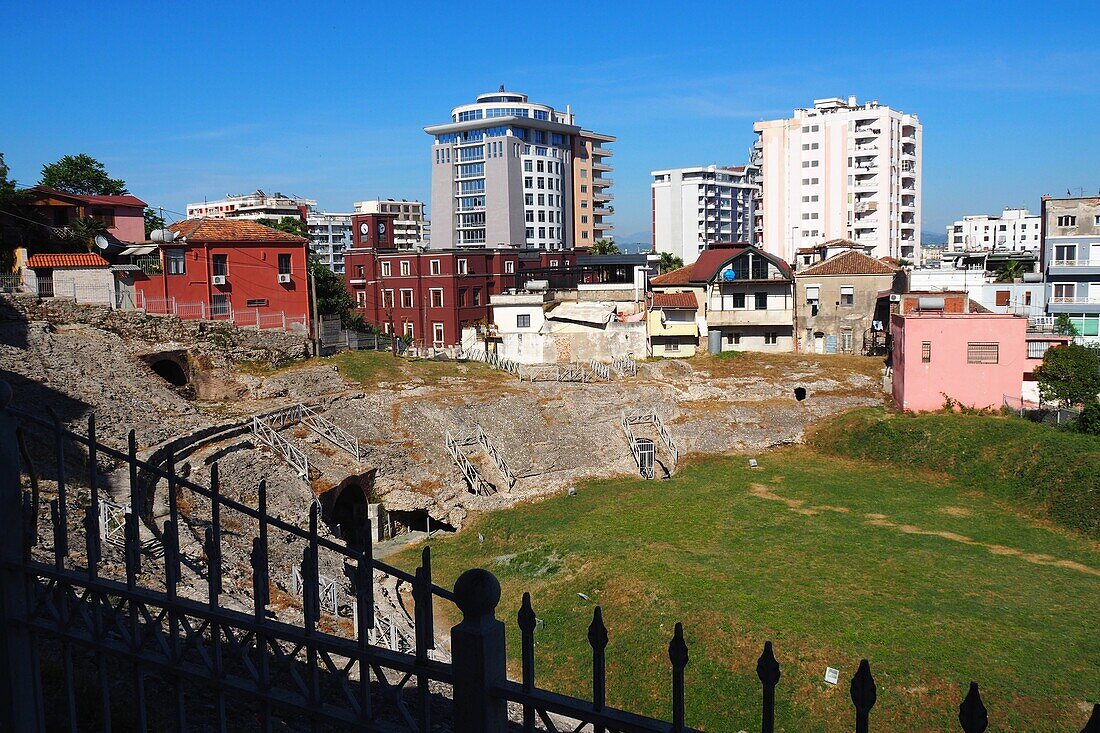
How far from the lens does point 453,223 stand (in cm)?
10638

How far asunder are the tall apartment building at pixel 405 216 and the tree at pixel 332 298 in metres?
65.0

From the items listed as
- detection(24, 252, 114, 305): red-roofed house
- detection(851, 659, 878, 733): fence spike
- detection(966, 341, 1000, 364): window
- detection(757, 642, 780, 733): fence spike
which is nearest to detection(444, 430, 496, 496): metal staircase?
detection(24, 252, 114, 305): red-roofed house

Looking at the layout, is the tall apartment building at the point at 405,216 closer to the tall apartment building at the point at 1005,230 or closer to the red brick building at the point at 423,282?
the red brick building at the point at 423,282

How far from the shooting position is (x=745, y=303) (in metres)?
52.8

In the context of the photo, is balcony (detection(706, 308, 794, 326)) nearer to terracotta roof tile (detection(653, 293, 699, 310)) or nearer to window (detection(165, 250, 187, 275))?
terracotta roof tile (detection(653, 293, 699, 310))

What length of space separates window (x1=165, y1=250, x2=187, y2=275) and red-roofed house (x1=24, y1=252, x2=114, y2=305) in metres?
Answer: 2.90

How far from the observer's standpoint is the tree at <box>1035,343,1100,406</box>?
38.0 meters

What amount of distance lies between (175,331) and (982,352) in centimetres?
3718

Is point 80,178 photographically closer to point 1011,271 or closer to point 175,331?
point 175,331

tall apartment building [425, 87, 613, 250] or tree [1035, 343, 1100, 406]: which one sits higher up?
tall apartment building [425, 87, 613, 250]

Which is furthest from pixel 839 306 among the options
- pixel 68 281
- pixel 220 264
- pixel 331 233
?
pixel 331 233

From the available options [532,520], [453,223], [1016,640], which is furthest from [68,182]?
[1016,640]

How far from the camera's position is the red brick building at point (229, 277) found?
40.3 m

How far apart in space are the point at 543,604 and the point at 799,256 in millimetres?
48629
